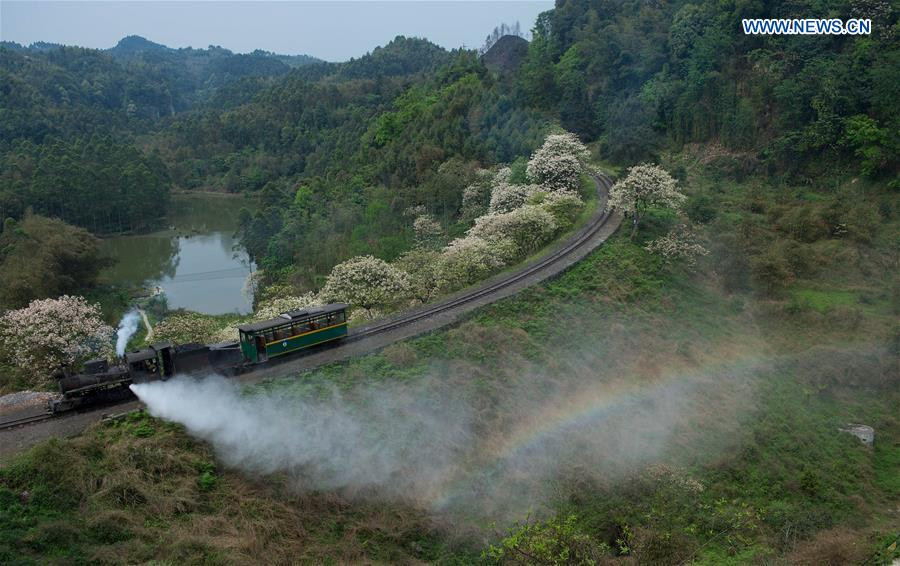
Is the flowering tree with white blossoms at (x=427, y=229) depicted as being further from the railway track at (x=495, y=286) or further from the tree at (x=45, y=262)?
the tree at (x=45, y=262)

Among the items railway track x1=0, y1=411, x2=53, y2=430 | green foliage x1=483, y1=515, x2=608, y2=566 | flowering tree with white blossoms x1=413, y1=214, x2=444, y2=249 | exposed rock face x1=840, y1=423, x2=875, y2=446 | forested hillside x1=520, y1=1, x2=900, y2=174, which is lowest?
exposed rock face x1=840, y1=423, x2=875, y2=446

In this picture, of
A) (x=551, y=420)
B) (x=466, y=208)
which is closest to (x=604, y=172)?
(x=466, y=208)

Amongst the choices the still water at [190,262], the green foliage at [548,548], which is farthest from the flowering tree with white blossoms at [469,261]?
the still water at [190,262]

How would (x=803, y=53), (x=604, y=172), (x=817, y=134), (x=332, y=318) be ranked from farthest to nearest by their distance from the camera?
(x=604, y=172)
(x=803, y=53)
(x=817, y=134)
(x=332, y=318)

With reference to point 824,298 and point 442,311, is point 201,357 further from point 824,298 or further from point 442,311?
point 824,298

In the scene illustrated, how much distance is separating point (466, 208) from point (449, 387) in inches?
1079

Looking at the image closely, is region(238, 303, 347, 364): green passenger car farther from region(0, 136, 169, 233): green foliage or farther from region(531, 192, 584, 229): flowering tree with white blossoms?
region(0, 136, 169, 233): green foliage

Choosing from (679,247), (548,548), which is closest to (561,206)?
(679,247)

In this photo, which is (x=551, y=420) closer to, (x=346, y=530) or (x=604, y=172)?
(x=346, y=530)

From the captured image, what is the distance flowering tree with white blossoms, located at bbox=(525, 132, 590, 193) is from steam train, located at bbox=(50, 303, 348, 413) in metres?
23.3

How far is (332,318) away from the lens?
20.7 metres

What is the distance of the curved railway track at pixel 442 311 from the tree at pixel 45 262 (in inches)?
892

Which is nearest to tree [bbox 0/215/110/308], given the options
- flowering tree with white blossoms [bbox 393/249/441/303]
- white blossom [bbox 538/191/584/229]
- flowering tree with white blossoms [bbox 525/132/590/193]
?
flowering tree with white blossoms [bbox 393/249/441/303]

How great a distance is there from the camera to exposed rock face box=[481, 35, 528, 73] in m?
92.1
